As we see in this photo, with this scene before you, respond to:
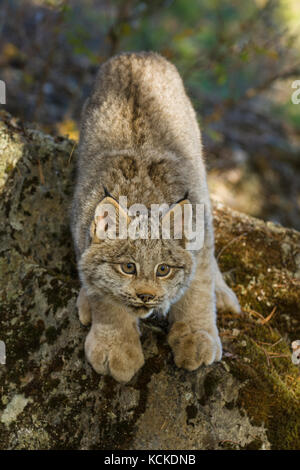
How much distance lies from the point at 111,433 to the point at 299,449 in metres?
1.04

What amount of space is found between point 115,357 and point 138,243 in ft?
2.29

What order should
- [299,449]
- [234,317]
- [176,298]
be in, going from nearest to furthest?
[299,449], [176,298], [234,317]

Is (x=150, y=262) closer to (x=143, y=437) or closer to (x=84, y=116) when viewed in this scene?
(x=143, y=437)

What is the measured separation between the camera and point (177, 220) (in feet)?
8.84

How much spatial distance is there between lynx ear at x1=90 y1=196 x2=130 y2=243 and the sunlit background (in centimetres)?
260

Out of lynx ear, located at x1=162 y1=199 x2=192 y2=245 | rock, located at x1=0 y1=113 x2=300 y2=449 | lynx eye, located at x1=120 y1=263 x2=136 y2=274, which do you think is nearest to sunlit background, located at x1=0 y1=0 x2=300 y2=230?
rock, located at x1=0 y1=113 x2=300 y2=449

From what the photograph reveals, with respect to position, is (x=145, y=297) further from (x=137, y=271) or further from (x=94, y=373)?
(x=94, y=373)

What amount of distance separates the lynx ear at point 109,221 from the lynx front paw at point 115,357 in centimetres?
65

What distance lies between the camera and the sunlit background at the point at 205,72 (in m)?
6.55

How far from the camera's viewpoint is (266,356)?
293 centimetres

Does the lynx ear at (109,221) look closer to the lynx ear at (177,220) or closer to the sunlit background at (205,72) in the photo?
the lynx ear at (177,220)

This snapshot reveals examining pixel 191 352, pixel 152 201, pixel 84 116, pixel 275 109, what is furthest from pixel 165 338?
pixel 275 109

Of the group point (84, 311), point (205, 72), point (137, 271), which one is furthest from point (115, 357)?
point (205, 72)

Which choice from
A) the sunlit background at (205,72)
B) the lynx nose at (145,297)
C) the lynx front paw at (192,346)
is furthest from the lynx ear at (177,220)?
the sunlit background at (205,72)
